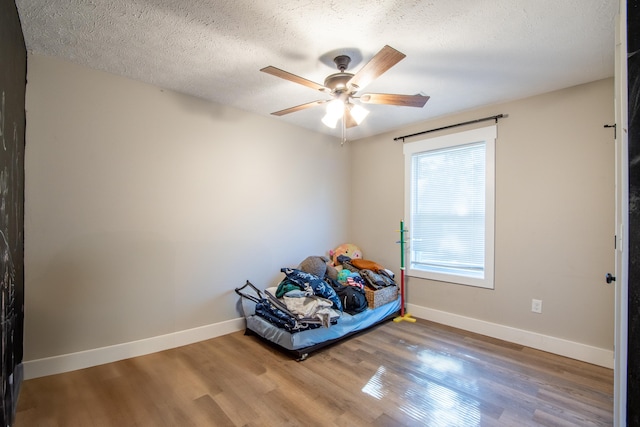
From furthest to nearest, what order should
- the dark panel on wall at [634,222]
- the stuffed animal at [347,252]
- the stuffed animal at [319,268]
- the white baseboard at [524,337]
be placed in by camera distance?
the stuffed animal at [347,252] → the stuffed animal at [319,268] → the white baseboard at [524,337] → the dark panel on wall at [634,222]

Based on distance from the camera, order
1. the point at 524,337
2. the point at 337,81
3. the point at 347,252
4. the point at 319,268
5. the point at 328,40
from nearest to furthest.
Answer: the point at 328,40 < the point at 337,81 < the point at 524,337 < the point at 319,268 < the point at 347,252

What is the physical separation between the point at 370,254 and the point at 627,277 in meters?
3.46

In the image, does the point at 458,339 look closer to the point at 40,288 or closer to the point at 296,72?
the point at 296,72

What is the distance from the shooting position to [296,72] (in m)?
2.40

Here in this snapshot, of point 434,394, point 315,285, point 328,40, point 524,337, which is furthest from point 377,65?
point 524,337

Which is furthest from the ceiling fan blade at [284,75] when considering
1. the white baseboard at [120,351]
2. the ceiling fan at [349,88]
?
the white baseboard at [120,351]

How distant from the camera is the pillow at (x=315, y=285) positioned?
2.96 metres

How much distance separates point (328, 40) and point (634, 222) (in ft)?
6.13

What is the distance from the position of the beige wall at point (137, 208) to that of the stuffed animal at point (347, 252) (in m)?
0.77

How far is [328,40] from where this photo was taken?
6.42ft

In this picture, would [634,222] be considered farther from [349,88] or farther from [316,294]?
[316,294]

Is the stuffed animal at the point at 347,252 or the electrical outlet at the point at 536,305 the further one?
the stuffed animal at the point at 347,252

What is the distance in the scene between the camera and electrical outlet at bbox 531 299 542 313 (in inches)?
109

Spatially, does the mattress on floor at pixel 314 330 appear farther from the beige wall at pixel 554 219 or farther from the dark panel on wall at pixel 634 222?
the dark panel on wall at pixel 634 222
